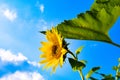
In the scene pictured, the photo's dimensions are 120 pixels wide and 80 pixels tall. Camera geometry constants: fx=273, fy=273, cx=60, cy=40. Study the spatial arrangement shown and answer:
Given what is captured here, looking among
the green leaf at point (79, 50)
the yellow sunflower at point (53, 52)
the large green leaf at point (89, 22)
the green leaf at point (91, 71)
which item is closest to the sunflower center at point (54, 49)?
the yellow sunflower at point (53, 52)

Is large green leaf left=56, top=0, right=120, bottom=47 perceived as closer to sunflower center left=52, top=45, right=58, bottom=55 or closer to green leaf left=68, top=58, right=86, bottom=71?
green leaf left=68, top=58, right=86, bottom=71

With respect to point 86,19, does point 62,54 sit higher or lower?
higher

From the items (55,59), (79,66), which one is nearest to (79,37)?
(79,66)

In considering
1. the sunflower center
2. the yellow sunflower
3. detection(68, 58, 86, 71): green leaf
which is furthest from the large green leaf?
the sunflower center

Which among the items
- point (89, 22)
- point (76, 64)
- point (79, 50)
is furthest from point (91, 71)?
point (89, 22)

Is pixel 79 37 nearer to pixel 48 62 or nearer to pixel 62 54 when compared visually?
pixel 62 54

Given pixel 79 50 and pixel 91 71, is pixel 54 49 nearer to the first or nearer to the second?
pixel 79 50

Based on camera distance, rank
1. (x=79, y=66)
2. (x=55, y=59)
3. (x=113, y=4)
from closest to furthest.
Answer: (x=113, y=4), (x=79, y=66), (x=55, y=59)

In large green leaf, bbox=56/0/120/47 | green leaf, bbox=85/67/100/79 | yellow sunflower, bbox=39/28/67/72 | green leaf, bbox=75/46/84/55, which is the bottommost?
large green leaf, bbox=56/0/120/47
